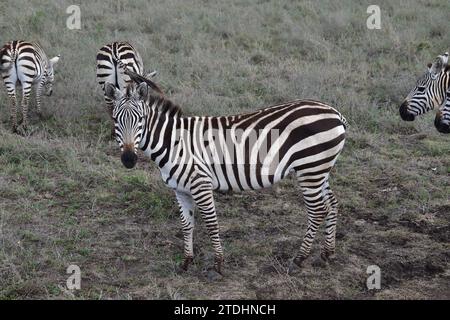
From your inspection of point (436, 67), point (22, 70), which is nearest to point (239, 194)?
point (436, 67)

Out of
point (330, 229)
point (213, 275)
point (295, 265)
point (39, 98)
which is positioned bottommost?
point (213, 275)

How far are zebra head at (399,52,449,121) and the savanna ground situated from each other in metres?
0.86

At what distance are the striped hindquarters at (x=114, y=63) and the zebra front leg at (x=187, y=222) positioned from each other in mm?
4233

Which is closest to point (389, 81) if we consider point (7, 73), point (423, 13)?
point (423, 13)

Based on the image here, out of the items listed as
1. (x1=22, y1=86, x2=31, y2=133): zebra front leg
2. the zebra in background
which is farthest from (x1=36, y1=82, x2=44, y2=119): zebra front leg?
the zebra in background

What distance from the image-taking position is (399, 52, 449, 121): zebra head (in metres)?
7.43

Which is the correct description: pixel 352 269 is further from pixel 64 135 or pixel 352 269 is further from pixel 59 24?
pixel 59 24

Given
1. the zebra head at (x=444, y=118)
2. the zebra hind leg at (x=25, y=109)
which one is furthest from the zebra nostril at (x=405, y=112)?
the zebra hind leg at (x=25, y=109)

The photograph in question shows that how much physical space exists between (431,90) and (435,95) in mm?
82

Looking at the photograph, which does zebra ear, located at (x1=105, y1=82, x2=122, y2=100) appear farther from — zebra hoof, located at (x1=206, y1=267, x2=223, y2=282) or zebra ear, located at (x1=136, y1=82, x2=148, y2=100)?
zebra hoof, located at (x1=206, y1=267, x2=223, y2=282)

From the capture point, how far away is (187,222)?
229 inches

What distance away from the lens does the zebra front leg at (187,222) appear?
19.0ft

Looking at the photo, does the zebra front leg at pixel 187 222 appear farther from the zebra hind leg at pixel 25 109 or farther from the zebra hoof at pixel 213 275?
the zebra hind leg at pixel 25 109

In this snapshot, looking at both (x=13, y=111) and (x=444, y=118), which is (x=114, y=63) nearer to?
(x=13, y=111)
